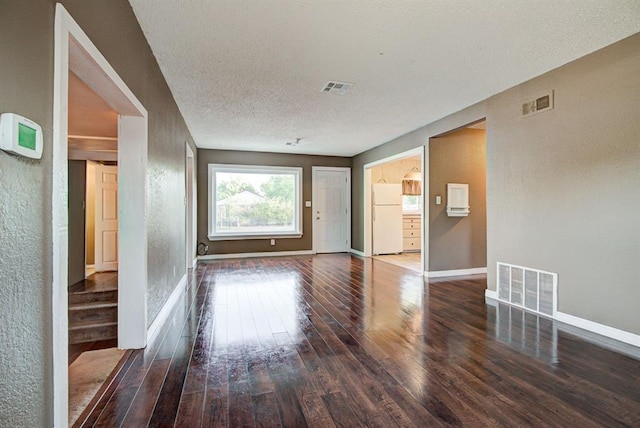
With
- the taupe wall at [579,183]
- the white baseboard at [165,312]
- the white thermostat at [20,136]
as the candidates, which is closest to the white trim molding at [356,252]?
the taupe wall at [579,183]

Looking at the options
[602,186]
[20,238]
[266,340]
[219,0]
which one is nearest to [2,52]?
[20,238]

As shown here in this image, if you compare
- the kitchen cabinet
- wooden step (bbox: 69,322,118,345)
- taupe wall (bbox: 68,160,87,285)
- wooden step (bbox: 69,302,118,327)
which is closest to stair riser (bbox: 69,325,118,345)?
wooden step (bbox: 69,322,118,345)

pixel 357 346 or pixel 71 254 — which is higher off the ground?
pixel 71 254

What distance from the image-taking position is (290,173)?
302 inches

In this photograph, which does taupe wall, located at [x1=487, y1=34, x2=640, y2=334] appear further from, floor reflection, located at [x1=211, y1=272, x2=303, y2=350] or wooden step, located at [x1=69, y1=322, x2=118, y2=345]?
wooden step, located at [x1=69, y1=322, x2=118, y2=345]

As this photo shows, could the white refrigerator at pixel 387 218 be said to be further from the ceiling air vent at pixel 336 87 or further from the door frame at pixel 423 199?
the ceiling air vent at pixel 336 87

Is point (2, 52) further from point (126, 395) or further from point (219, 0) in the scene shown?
point (126, 395)

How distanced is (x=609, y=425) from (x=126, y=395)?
265 cm

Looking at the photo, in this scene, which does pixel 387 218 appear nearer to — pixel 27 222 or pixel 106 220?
pixel 106 220

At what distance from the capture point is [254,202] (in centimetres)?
741

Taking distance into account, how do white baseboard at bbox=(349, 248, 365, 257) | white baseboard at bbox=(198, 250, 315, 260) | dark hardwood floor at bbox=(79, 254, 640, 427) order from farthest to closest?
white baseboard at bbox=(349, 248, 365, 257), white baseboard at bbox=(198, 250, 315, 260), dark hardwood floor at bbox=(79, 254, 640, 427)

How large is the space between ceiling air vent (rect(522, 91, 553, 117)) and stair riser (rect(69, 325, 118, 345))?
4809mm

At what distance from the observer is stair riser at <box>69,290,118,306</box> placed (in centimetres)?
318

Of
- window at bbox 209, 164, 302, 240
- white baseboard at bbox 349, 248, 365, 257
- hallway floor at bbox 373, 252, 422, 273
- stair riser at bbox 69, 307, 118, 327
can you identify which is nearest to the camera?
stair riser at bbox 69, 307, 118, 327
